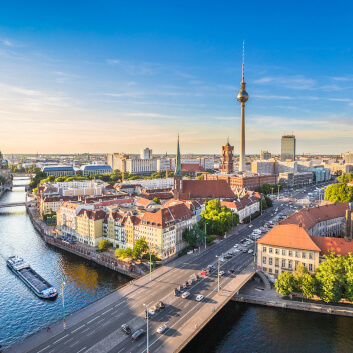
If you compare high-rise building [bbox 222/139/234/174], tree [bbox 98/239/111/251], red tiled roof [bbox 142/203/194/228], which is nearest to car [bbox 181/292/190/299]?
red tiled roof [bbox 142/203/194/228]

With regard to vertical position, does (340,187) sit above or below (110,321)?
above

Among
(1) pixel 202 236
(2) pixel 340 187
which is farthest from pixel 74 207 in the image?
(2) pixel 340 187

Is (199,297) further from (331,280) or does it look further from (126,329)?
(331,280)

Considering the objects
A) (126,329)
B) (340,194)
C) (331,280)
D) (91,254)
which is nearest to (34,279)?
(91,254)

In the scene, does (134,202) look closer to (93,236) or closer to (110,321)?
(93,236)

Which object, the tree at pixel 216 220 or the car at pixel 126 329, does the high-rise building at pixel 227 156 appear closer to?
the tree at pixel 216 220

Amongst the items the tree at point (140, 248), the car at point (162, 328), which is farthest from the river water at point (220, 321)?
the tree at point (140, 248)
